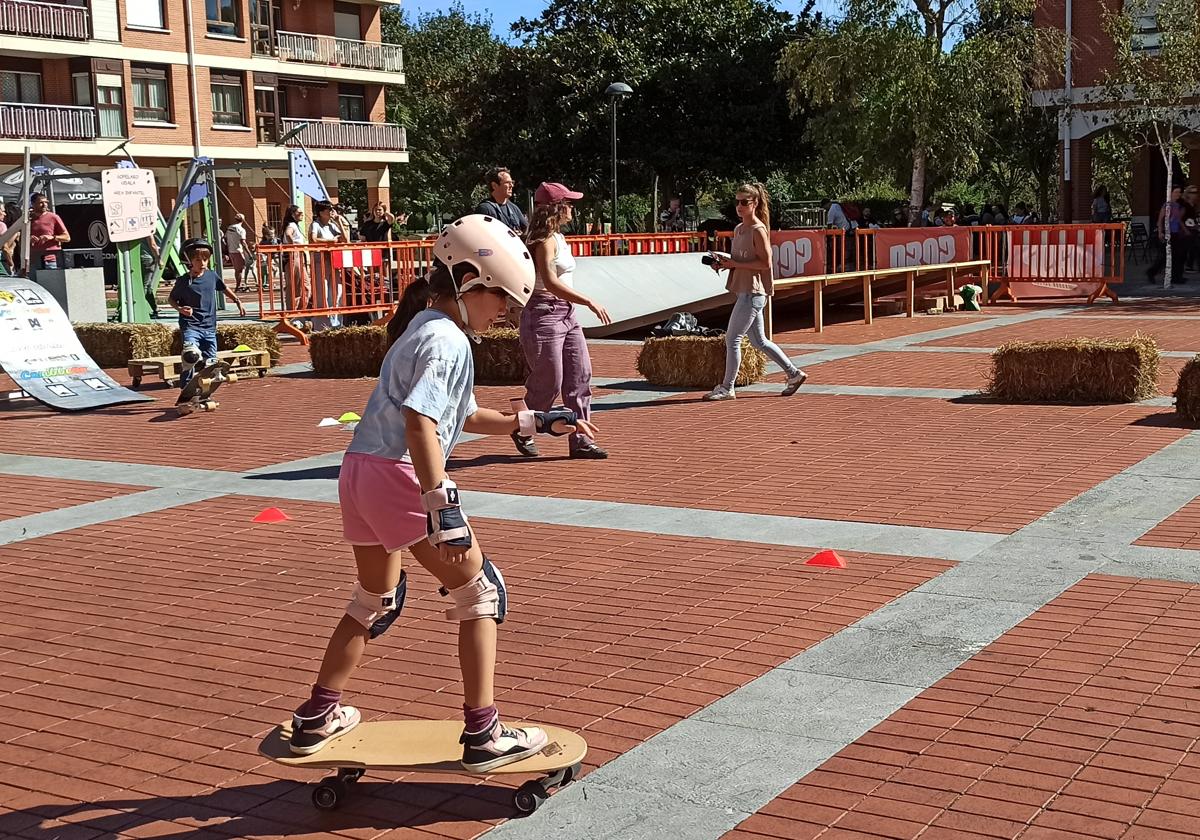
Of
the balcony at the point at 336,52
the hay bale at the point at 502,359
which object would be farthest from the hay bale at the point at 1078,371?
the balcony at the point at 336,52

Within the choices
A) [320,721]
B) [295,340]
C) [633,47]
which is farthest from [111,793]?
[633,47]

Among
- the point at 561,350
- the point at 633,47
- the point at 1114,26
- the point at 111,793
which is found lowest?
the point at 111,793

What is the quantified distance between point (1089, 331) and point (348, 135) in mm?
42139

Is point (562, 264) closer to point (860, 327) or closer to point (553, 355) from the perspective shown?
point (553, 355)

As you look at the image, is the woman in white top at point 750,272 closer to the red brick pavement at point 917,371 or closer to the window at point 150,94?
the red brick pavement at point 917,371

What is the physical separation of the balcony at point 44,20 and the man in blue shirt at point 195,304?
117ft

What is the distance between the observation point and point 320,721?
162 inches

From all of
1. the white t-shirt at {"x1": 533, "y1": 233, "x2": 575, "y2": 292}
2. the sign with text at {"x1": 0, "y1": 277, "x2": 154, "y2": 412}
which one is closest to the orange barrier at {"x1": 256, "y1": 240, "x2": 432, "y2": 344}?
the sign with text at {"x1": 0, "y1": 277, "x2": 154, "y2": 412}

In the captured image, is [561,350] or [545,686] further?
[561,350]

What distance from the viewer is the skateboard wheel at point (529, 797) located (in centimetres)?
400

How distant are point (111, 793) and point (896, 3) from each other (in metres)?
30.3

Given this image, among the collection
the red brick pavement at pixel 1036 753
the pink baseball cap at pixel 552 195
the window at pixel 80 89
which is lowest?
the red brick pavement at pixel 1036 753

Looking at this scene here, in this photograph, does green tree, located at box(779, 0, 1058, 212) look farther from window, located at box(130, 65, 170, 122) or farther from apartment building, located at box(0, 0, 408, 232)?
window, located at box(130, 65, 170, 122)

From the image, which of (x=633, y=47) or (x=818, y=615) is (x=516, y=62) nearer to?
(x=633, y=47)
